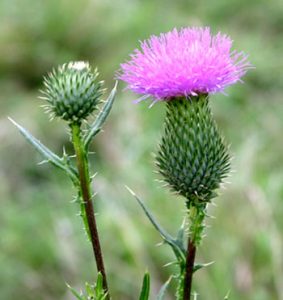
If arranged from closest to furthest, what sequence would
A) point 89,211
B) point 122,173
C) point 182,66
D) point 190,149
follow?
point 89,211
point 182,66
point 190,149
point 122,173

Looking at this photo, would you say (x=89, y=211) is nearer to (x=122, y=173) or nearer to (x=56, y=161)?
(x=56, y=161)

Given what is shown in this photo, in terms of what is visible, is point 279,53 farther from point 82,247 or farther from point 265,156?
point 82,247

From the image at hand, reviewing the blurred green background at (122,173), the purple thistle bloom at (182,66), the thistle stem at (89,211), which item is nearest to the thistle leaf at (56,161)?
the thistle stem at (89,211)

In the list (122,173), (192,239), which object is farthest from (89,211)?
(122,173)

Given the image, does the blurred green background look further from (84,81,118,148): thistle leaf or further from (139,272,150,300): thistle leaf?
(84,81,118,148): thistle leaf

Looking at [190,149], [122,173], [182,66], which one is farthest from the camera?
[122,173]

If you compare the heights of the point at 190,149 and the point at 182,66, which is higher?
the point at 182,66

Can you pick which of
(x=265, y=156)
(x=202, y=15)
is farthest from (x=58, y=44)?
(x=265, y=156)
